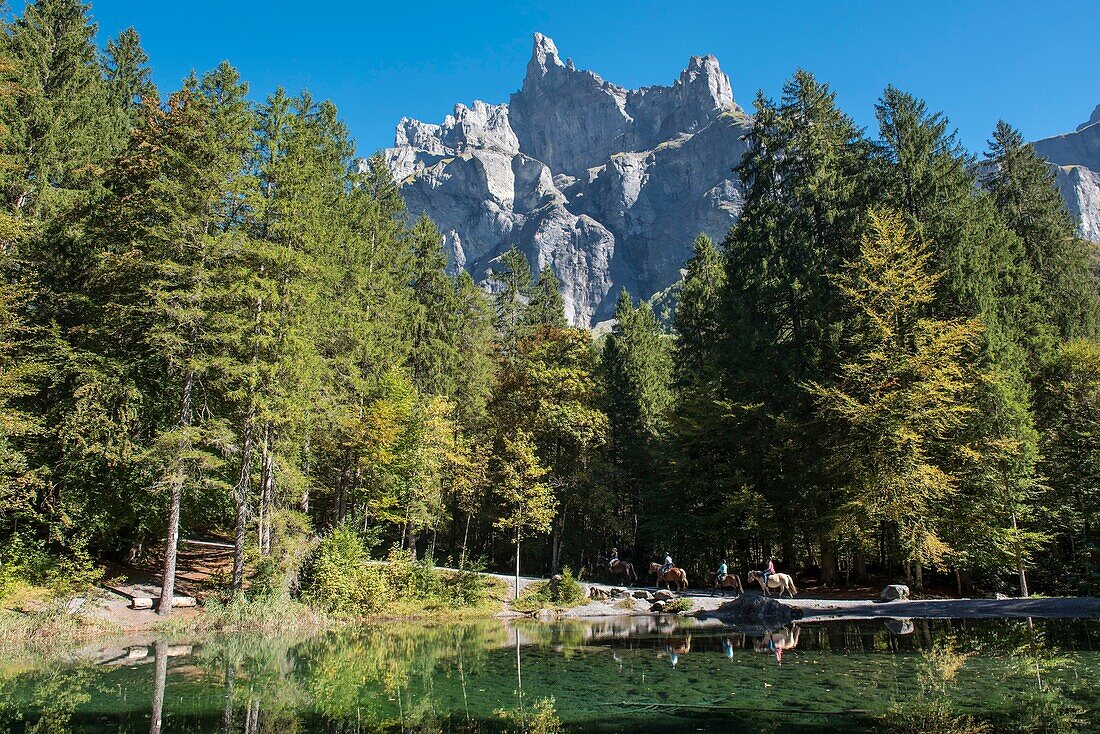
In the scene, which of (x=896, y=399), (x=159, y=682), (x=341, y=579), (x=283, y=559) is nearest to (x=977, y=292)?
(x=896, y=399)

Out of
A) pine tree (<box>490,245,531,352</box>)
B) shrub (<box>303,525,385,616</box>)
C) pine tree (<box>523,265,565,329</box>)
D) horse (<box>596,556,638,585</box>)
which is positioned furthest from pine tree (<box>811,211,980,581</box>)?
pine tree (<box>490,245,531,352</box>)

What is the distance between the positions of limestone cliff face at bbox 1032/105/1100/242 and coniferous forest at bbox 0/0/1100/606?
150 meters

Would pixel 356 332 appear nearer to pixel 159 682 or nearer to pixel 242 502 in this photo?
pixel 242 502

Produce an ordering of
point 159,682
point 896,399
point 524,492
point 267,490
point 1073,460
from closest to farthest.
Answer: point 159,682
point 267,490
point 896,399
point 1073,460
point 524,492

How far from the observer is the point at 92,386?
16969 millimetres

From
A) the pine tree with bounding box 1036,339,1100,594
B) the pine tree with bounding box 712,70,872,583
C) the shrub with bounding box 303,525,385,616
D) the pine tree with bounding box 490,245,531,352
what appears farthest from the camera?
the pine tree with bounding box 490,245,531,352

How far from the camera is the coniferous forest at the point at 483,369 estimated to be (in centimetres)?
1798

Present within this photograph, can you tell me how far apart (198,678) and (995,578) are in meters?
25.0

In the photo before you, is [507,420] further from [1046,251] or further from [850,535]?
[1046,251]

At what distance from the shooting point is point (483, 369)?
34469mm

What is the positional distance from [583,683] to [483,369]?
2603 cm

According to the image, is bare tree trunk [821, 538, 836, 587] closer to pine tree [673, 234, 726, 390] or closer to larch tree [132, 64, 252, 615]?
pine tree [673, 234, 726, 390]

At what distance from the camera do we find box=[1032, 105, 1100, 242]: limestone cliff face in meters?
159

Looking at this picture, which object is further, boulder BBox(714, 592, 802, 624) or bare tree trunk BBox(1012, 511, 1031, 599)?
bare tree trunk BBox(1012, 511, 1031, 599)
